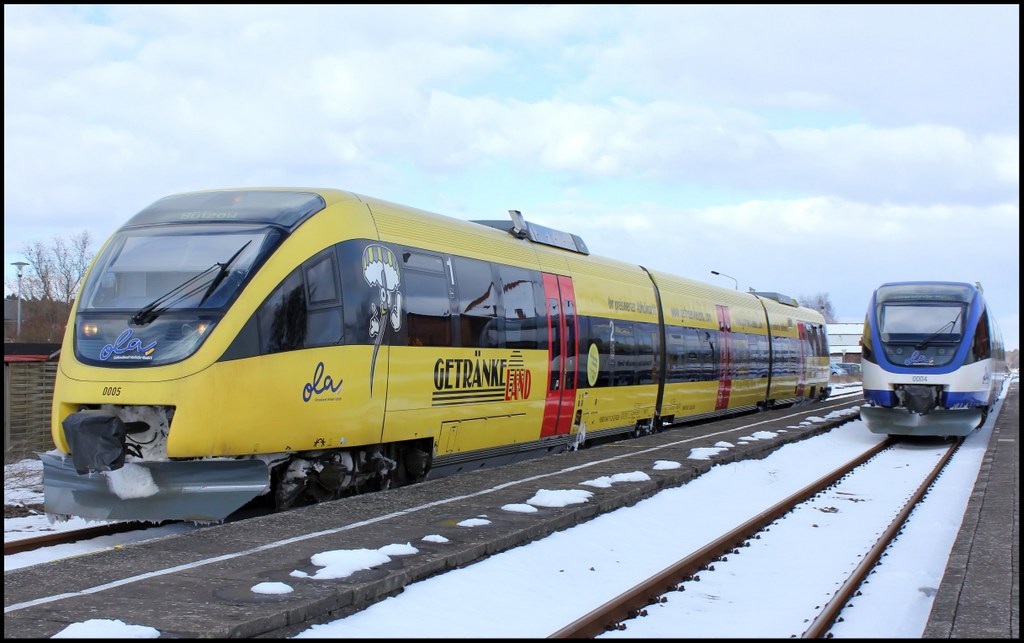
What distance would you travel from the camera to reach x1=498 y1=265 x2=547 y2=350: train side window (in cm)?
Result: 1301

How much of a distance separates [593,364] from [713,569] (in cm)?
814

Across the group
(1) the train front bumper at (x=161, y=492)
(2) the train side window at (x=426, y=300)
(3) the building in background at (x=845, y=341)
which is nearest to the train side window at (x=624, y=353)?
(2) the train side window at (x=426, y=300)

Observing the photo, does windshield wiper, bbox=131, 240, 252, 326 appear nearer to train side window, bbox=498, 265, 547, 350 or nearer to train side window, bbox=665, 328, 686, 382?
train side window, bbox=498, 265, 547, 350

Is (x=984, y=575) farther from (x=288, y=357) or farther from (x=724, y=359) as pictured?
(x=724, y=359)

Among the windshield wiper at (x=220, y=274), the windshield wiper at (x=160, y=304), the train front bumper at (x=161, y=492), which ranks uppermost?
the windshield wiper at (x=220, y=274)

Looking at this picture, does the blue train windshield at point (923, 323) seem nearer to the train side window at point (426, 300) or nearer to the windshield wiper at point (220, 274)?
the train side window at point (426, 300)

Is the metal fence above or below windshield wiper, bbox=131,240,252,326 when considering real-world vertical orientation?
below

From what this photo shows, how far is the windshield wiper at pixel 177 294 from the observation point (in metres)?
8.83

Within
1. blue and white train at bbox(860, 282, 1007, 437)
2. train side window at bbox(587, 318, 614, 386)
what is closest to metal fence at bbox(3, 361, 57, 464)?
train side window at bbox(587, 318, 614, 386)

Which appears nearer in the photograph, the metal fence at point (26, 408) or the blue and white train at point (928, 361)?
the blue and white train at point (928, 361)

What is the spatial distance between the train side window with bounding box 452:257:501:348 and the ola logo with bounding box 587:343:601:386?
3.20 m

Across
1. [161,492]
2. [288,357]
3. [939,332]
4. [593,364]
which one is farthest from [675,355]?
[161,492]

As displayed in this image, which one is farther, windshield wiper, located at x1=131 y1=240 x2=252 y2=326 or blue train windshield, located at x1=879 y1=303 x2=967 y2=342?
blue train windshield, located at x1=879 y1=303 x2=967 y2=342

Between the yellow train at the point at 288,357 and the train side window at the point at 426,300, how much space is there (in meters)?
0.03
